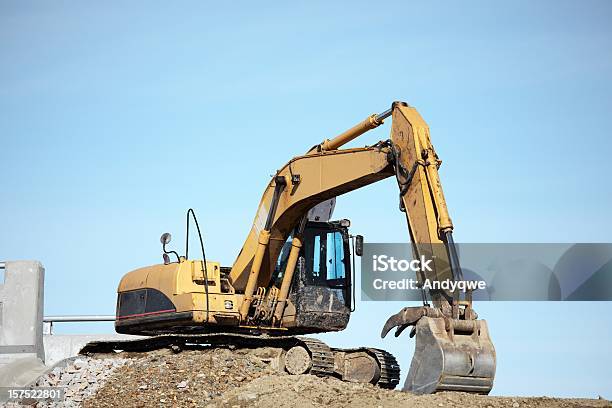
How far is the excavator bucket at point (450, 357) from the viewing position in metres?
12.8

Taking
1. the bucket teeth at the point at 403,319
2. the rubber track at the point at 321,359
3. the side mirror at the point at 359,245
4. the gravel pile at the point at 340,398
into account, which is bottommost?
the gravel pile at the point at 340,398

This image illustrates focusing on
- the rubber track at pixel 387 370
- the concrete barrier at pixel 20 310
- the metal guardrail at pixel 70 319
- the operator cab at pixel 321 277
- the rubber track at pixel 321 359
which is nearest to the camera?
the rubber track at pixel 321 359

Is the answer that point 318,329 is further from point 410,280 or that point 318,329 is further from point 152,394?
point 152,394

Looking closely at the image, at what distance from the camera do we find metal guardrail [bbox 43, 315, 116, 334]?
25752mm

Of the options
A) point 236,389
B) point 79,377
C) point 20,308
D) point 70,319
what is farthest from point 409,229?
point 70,319

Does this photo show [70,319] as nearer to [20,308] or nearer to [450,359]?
[20,308]

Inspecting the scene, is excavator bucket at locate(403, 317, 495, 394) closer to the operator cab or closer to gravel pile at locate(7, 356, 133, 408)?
the operator cab

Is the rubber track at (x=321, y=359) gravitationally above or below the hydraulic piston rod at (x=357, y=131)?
below

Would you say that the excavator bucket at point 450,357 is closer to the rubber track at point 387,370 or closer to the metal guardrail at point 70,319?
the rubber track at point 387,370

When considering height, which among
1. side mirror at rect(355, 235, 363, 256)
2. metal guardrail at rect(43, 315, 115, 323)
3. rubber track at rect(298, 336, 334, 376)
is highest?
side mirror at rect(355, 235, 363, 256)

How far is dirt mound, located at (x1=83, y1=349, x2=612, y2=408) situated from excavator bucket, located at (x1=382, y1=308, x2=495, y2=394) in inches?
6.1

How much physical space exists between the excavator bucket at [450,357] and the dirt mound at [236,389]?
0.15m

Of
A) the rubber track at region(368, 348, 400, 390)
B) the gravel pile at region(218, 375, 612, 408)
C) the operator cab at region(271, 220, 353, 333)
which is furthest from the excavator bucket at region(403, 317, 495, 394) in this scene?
the operator cab at region(271, 220, 353, 333)

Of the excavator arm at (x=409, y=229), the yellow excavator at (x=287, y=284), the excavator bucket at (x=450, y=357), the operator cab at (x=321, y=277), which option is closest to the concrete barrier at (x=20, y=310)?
the yellow excavator at (x=287, y=284)
